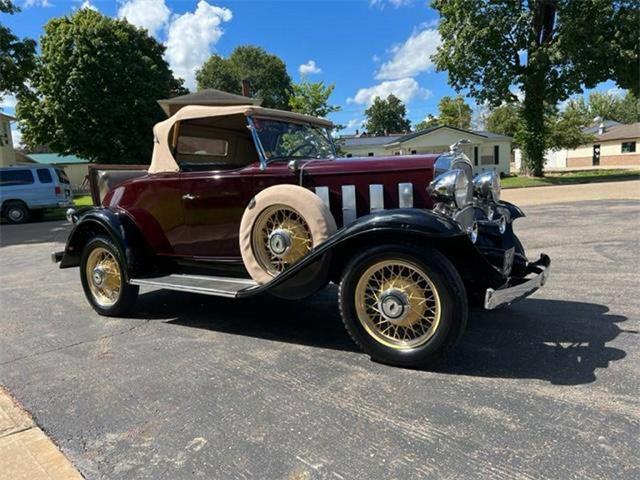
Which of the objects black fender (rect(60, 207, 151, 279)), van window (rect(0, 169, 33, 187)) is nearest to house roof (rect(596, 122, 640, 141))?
van window (rect(0, 169, 33, 187))

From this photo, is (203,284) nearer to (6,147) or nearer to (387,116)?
(6,147)

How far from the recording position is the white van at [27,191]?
16781mm

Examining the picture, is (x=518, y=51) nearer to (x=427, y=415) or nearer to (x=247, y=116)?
(x=247, y=116)

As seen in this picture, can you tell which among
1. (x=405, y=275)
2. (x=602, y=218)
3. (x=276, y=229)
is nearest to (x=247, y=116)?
(x=276, y=229)

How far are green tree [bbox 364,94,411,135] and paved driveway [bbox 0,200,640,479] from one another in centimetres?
7736

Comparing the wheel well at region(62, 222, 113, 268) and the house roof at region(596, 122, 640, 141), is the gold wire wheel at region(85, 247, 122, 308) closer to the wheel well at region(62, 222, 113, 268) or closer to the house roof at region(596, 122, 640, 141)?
the wheel well at region(62, 222, 113, 268)

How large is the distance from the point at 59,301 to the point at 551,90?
87.5 feet

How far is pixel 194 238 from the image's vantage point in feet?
15.2

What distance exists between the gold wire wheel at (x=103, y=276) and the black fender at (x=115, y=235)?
23 centimetres

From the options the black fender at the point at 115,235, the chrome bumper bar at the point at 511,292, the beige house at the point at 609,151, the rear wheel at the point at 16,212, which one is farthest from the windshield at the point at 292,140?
the beige house at the point at 609,151

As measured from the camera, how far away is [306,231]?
3.88 m

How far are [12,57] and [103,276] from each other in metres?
16.4

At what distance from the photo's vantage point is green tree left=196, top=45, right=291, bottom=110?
200 ft

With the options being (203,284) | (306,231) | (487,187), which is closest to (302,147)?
(306,231)
